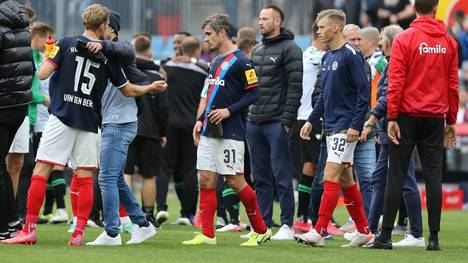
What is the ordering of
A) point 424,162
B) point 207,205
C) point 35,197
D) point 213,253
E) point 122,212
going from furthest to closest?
point 122,212
point 207,205
point 424,162
point 35,197
point 213,253

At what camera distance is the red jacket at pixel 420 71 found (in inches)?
416

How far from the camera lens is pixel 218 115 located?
1091 cm

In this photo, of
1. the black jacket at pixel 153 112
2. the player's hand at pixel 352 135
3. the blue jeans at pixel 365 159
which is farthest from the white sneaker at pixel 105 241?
the black jacket at pixel 153 112

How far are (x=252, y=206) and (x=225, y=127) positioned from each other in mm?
756

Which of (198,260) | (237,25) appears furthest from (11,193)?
(237,25)

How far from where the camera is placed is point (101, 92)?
35.8 feet

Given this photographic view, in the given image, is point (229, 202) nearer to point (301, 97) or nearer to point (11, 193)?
point (301, 97)

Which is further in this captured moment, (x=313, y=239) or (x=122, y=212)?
(x=122, y=212)

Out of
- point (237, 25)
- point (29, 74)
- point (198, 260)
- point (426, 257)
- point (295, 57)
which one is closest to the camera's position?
point (198, 260)

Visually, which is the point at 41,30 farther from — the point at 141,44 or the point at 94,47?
the point at 94,47

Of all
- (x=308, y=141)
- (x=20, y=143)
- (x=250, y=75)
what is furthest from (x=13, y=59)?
(x=308, y=141)

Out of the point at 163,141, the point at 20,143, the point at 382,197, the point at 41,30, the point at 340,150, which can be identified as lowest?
the point at 382,197

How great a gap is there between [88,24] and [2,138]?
4.26ft

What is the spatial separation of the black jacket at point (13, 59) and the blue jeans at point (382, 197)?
339 cm
